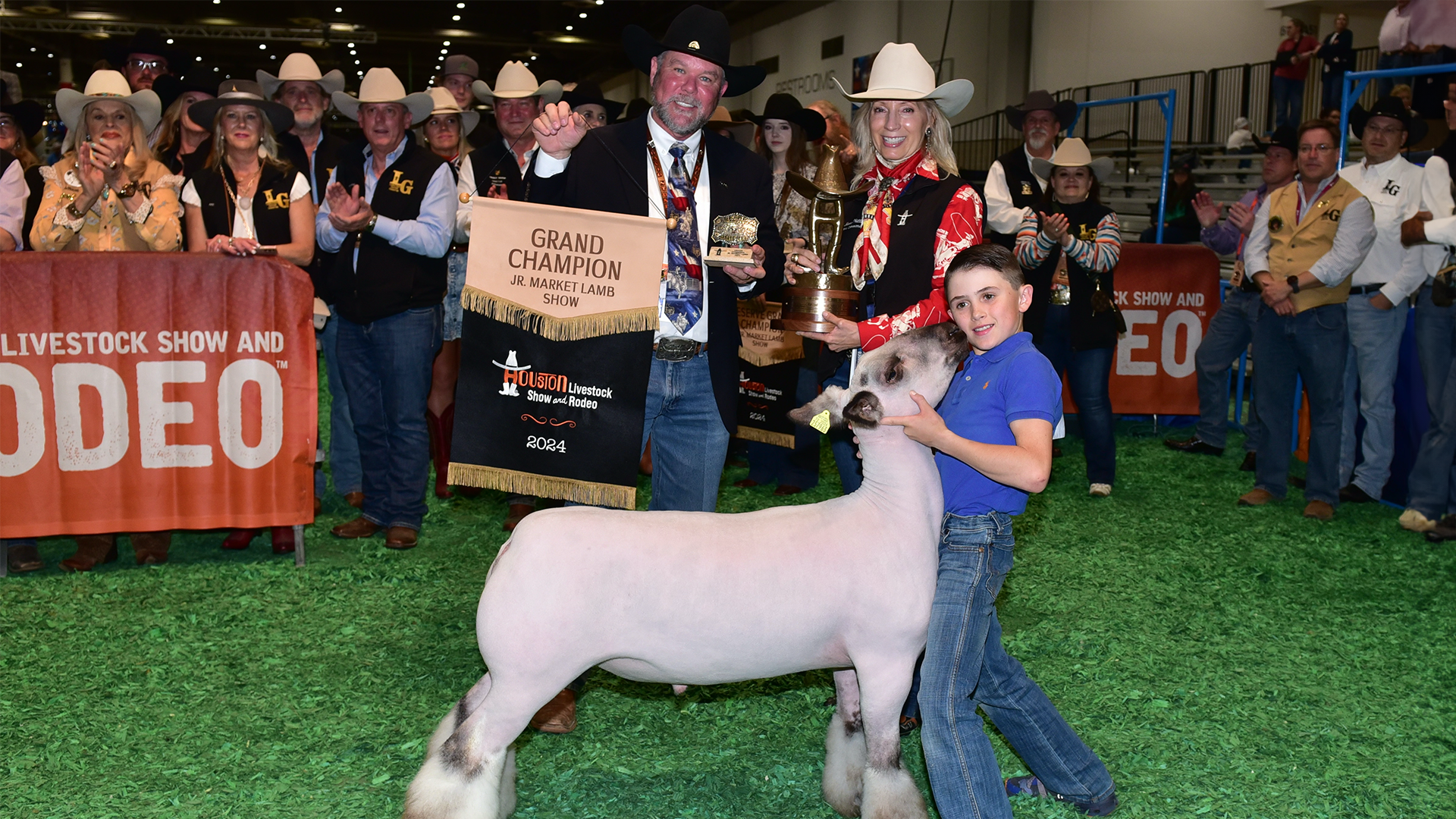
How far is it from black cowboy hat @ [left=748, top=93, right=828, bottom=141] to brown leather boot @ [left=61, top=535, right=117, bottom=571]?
470 cm

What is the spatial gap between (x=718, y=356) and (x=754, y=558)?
117 centimetres

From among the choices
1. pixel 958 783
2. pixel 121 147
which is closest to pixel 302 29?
Result: pixel 121 147

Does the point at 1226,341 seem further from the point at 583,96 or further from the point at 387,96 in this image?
the point at 387,96

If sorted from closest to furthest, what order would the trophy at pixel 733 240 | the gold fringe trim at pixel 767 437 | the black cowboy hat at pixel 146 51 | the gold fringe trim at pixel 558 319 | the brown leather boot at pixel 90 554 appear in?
the trophy at pixel 733 240 → the gold fringe trim at pixel 558 319 → the brown leather boot at pixel 90 554 → the gold fringe trim at pixel 767 437 → the black cowboy hat at pixel 146 51

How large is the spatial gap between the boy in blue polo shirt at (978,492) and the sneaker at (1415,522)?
4.79 meters

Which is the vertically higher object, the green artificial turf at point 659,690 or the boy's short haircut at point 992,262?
the boy's short haircut at point 992,262

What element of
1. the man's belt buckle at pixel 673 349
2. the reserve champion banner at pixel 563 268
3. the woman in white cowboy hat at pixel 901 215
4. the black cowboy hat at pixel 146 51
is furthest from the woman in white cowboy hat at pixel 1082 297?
the black cowboy hat at pixel 146 51

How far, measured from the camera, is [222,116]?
5645 mm

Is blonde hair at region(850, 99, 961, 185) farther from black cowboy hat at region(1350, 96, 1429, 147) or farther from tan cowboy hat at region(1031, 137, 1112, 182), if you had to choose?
black cowboy hat at region(1350, 96, 1429, 147)

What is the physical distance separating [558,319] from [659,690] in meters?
1.51

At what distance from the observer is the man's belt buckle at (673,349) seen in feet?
12.3

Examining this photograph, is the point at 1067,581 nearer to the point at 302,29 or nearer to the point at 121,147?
the point at 121,147

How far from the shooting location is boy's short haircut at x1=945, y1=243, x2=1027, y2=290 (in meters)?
2.93

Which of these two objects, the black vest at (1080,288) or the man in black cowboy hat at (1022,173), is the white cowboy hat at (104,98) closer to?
the man in black cowboy hat at (1022,173)
